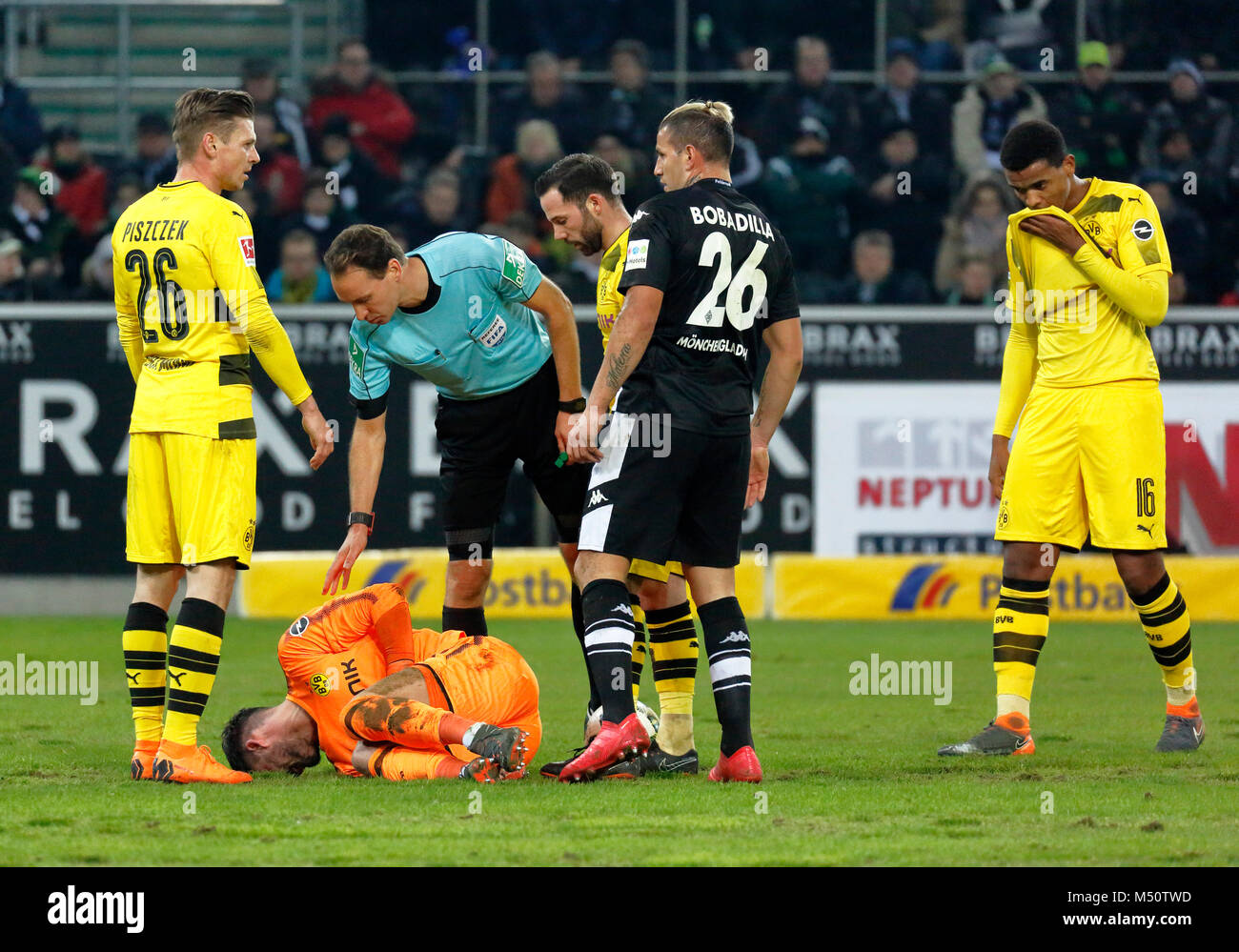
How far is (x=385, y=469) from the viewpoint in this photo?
1259 cm

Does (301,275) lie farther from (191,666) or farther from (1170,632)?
(1170,632)

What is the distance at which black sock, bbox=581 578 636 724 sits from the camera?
18.4 ft

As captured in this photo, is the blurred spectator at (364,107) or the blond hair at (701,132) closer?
the blond hair at (701,132)

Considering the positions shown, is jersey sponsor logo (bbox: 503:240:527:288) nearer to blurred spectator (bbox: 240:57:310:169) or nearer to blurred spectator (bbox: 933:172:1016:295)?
blurred spectator (bbox: 933:172:1016:295)

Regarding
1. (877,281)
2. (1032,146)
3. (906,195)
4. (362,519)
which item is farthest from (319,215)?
(1032,146)

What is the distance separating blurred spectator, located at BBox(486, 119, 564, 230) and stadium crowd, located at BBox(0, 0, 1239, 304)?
15 millimetres

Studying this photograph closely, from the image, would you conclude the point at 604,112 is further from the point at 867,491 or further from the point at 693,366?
the point at 693,366

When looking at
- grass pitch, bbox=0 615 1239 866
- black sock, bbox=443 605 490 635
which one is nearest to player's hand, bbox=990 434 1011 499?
grass pitch, bbox=0 615 1239 866

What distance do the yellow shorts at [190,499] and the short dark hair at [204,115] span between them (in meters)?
1.07

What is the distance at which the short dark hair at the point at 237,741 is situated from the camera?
6066mm

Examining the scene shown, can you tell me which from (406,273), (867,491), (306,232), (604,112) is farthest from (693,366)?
(604,112)

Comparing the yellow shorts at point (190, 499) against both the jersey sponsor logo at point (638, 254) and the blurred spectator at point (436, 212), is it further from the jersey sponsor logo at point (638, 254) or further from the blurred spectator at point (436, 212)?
the blurred spectator at point (436, 212)

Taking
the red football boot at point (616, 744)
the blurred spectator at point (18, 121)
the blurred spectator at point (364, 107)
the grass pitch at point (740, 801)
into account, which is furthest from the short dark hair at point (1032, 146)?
the blurred spectator at point (18, 121)

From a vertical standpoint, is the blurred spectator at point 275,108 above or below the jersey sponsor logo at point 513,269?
above
